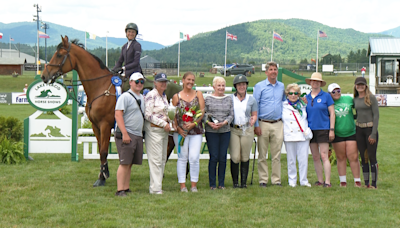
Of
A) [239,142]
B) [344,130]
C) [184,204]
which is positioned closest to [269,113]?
[239,142]

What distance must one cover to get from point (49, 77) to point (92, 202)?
2707mm

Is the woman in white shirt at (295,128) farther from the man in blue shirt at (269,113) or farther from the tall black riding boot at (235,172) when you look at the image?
the tall black riding boot at (235,172)

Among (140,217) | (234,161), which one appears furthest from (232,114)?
(140,217)

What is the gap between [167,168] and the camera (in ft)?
30.5

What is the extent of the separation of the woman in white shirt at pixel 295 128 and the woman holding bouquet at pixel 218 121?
101 cm

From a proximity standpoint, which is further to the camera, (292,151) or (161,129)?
(292,151)

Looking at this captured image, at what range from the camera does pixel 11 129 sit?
10.4 m

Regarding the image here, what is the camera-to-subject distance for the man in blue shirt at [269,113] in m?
7.14

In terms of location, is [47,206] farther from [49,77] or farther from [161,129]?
[49,77]

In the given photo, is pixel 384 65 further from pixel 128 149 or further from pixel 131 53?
pixel 128 149

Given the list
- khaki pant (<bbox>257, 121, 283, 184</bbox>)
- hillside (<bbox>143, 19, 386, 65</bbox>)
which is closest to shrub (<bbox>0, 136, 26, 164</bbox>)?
khaki pant (<bbox>257, 121, 283, 184</bbox>)

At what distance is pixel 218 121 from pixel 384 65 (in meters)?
36.7

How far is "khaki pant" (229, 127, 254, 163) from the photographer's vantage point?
698cm

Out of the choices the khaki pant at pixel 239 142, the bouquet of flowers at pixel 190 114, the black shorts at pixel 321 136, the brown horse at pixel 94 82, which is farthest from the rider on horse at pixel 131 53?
the black shorts at pixel 321 136
